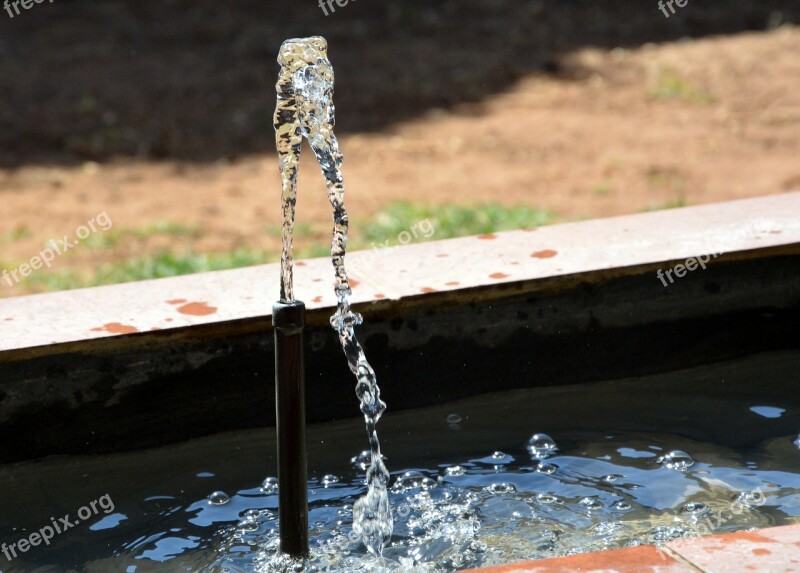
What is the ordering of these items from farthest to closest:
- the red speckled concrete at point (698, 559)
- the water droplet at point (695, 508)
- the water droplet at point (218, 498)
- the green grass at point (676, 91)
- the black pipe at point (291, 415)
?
the green grass at point (676, 91)
the water droplet at point (218, 498)
the water droplet at point (695, 508)
the black pipe at point (291, 415)
the red speckled concrete at point (698, 559)

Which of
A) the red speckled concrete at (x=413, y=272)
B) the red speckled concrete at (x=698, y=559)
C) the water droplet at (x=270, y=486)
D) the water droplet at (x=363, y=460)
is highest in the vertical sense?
the red speckled concrete at (x=413, y=272)

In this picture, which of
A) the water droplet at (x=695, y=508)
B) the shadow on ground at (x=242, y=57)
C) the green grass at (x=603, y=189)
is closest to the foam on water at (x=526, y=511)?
the water droplet at (x=695, y=508)

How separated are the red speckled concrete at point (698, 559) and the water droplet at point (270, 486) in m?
0.96

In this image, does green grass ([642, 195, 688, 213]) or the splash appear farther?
green grass ([642, 195, 688, 213])

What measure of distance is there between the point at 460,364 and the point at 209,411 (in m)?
0.58

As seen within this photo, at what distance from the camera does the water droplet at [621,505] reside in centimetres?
217

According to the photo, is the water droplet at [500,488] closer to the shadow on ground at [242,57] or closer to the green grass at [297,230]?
the green grass at [297,230]

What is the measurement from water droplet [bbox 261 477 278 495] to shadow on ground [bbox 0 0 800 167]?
3714 mm

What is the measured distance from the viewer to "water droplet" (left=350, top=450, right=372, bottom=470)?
2389 mm

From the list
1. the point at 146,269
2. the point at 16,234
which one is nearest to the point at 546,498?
the point at 146,269

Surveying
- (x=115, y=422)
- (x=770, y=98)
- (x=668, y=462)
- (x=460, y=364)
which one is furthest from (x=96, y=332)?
(x=770, y=98)

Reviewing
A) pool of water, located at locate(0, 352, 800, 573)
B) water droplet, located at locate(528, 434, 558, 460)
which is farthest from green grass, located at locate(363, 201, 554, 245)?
water droplet, located at locate(528, 434, 558, 460)

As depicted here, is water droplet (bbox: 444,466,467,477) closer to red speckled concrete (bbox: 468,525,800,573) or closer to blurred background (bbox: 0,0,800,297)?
red speckled concrete (bbox: 468,525,800,573)

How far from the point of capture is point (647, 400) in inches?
104
